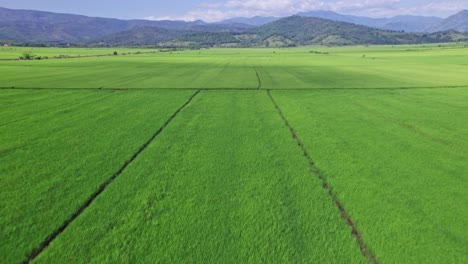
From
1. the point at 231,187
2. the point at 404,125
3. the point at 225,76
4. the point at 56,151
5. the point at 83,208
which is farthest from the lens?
the point at 225,76

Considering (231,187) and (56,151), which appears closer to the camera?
(231,187)

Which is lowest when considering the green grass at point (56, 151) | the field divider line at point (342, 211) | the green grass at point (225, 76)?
the field divider line at point (342, 211)

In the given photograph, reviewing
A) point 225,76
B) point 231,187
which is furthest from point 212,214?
point 225,76

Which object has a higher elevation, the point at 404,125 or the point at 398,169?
the point at 404,125

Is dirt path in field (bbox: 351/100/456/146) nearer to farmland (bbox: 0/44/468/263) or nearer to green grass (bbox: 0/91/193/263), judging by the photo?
farmland (bbox: 0/44/468/263)

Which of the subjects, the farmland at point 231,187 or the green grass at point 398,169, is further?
the green grass at point 398,169

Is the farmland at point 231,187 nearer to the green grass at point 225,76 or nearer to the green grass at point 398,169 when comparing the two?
the green grass at point 398,169

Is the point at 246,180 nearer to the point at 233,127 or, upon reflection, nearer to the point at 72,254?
the point at 72,254

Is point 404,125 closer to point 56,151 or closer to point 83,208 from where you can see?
point 83,208

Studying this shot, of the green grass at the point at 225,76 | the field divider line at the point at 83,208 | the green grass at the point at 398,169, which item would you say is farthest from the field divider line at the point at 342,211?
the green grass at the point at 225,76
